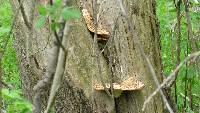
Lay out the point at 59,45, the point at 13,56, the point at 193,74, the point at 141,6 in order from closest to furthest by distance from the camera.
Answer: the point at 59,45
the point at 141,6
the point at 193,74
the point at 13,56

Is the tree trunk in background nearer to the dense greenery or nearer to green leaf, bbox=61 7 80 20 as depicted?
the dense greenery

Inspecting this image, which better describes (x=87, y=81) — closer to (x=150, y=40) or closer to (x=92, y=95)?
(x=92, y=95)

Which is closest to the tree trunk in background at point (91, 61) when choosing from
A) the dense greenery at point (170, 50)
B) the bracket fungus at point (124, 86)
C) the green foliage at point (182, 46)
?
the bracket fungus at point (124, 86)

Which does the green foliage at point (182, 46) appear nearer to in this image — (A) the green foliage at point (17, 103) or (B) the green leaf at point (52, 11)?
Result: (A) the green foliage at point (17, 103)

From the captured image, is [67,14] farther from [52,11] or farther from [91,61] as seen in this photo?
[91,61]

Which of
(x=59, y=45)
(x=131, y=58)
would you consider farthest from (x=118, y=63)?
(x=59, y=45)

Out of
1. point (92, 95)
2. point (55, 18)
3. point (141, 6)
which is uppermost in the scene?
point (55, 18)
